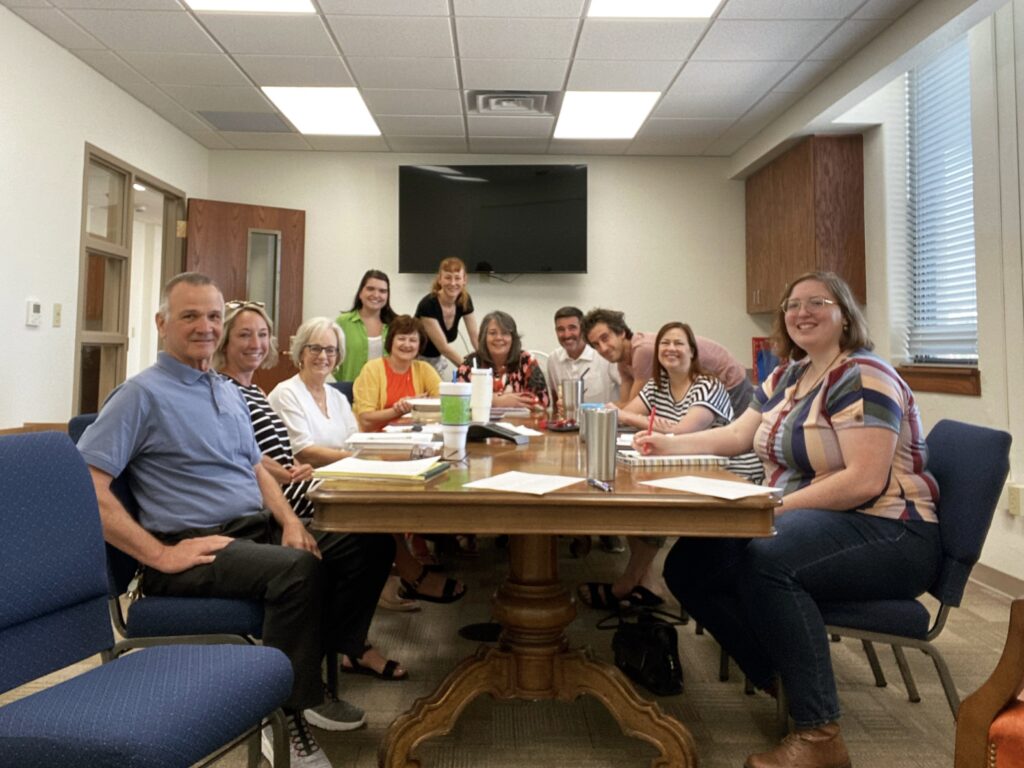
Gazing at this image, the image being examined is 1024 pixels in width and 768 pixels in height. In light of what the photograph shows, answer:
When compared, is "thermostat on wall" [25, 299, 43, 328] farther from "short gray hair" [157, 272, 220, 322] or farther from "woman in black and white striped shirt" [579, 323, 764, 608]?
"woman in black and white striped shirt" [579, 323, 764, 608]

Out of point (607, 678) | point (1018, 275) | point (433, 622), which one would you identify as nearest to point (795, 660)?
point (607, 678)

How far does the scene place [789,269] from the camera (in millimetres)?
4695

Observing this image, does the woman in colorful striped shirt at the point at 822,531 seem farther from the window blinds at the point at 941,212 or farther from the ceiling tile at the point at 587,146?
the ceiling tile at the point at 587,146

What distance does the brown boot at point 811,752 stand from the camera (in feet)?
4.66

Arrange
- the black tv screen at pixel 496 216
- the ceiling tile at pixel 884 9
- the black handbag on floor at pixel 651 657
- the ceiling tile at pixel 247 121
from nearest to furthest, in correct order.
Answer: the black handbag on floor at pixel 651 657
the ceiling tile at pixel 884 9
the ceiling tile at pixel 247 121
the black tv screen at pixel 496 216

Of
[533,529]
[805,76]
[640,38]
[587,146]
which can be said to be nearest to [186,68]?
[640,38]

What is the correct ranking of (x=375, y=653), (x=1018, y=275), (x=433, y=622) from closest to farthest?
(x=375, y=653) < (x=433, y=622) < (x=1018, y=275)

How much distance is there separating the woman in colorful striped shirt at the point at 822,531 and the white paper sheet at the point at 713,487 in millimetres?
239

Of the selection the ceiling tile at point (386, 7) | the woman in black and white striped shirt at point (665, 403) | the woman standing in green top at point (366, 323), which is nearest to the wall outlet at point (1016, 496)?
the woman in black and white striped shirt at point (665, 403)

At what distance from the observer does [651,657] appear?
6.32ft

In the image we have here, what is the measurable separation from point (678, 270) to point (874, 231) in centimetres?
160

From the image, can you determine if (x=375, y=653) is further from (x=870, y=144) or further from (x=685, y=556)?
(x=870, y=144)

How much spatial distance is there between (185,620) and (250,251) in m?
4.25

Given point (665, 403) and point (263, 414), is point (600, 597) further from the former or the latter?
point (263, 414)
